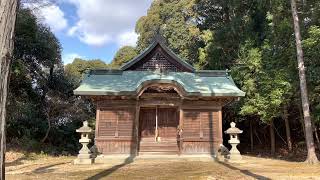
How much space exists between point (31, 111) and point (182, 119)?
38.2 feet

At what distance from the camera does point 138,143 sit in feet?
58.4

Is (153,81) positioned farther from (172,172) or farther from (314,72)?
(314,72)

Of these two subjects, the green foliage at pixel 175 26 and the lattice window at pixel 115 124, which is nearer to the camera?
the lattice window at pixel 115 124

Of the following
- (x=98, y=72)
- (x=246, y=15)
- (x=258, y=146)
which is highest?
(x=246, y=15)

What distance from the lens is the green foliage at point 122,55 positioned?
36938 millimetres

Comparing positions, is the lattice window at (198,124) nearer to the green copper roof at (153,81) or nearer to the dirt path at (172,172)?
the green copper roof at (153,81)

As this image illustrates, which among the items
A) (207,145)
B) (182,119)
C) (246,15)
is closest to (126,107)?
(182,119)

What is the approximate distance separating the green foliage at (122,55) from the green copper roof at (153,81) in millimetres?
17032

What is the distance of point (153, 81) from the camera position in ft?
53.6

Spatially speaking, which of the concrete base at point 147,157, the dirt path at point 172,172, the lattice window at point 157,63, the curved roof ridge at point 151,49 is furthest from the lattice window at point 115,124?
the lattice window at point 157,63

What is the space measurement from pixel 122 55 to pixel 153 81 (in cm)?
2327

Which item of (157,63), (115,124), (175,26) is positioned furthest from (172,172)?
(175,26)

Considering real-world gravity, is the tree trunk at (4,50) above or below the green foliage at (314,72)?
below

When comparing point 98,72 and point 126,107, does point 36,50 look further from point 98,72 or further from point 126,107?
point 126,107
